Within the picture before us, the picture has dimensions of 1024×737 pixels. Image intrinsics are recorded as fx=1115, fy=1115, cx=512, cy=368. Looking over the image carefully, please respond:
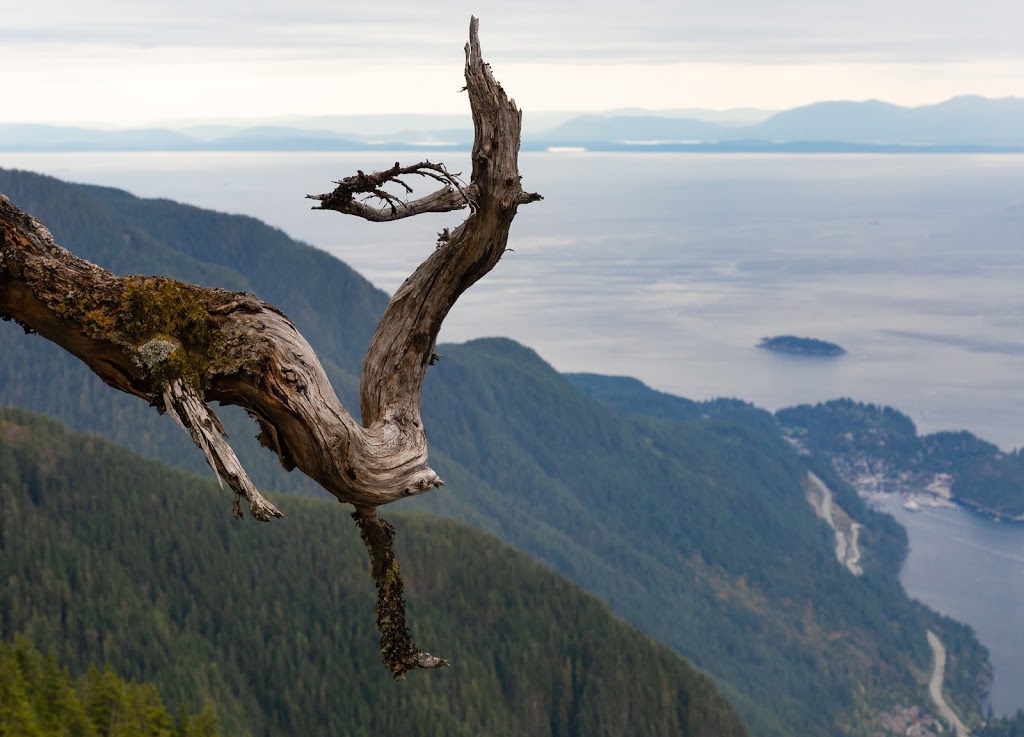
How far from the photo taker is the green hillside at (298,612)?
384 feet

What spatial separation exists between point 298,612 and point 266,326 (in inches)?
5050

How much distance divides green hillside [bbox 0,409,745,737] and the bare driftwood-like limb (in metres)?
112

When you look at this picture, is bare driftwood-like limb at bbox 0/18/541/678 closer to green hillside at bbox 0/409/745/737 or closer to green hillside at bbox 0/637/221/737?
green hillside at bbox 0/637/221/737

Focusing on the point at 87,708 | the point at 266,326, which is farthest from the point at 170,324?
the point at 87,708

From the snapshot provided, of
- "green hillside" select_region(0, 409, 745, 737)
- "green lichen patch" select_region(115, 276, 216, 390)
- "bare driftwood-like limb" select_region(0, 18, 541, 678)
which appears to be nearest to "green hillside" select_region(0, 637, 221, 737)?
"bare driftwood-like limb" select_region(0, 18, 541, 678)

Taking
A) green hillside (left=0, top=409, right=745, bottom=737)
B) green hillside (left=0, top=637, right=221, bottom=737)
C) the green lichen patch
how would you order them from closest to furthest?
the green lichen patch → green hillside (left=0, top=637, right=221, bottom=737) → green hillside (left=0, top=409, right=745, bottom=737)

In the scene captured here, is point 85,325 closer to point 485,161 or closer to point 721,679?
point 485,161

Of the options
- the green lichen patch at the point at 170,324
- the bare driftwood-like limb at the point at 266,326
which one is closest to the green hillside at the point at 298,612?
the bare driftwood-like limb at the point at 266,326

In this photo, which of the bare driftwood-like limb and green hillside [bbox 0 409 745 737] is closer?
the bare driftwood-like limb

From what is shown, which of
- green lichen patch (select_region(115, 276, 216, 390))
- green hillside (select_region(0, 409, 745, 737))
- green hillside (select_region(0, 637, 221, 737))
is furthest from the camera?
green hillside (select_region(0, 409, 745, 737))

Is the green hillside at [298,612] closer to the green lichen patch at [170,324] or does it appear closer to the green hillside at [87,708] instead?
the green hillside at [87,708]

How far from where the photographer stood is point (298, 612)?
129750mm

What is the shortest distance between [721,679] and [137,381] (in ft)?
651

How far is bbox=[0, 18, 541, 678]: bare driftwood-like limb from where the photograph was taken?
22.4ft
